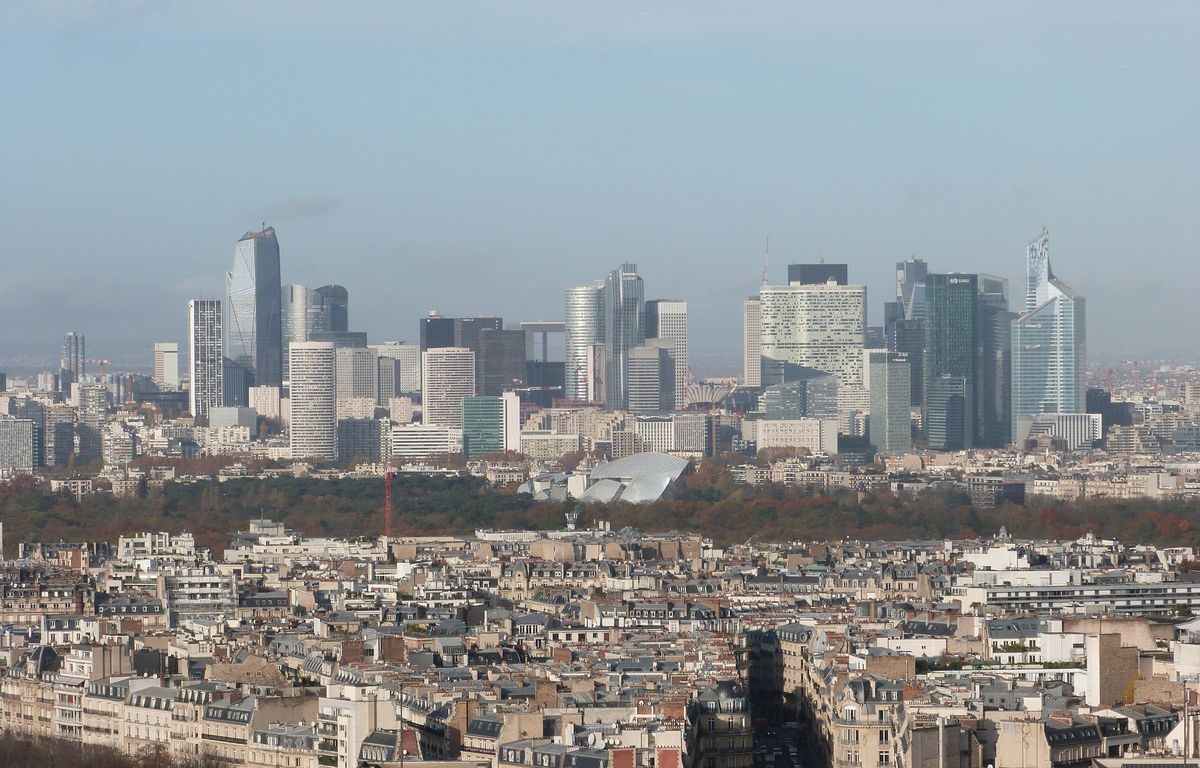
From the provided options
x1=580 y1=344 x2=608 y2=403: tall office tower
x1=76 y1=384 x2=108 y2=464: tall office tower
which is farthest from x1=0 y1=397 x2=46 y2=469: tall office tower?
x1=580 y1=344 x2=608 y2=403: tall office tower

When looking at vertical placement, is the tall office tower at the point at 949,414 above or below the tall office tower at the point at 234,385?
below

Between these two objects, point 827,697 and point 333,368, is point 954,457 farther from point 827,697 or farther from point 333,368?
point 827,697

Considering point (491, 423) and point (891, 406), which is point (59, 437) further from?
point (891, 406)

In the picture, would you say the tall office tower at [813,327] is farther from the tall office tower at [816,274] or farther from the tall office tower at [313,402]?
the tall office tower at [313,402]

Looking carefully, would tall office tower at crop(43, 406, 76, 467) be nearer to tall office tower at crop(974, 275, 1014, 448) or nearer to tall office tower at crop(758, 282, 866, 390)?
tall office tower at crop(974, 275, 1014, 448)

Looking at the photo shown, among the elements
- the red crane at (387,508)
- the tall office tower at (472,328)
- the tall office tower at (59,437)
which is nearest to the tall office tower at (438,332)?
the tall office tower at (472,328)

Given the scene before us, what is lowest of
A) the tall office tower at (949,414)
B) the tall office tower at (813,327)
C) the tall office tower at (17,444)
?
the tall office tower at (17,444)

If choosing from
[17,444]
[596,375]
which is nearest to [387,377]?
[596,375]

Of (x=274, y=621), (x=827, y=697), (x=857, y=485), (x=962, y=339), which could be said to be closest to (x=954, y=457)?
(x=857, y=485)
